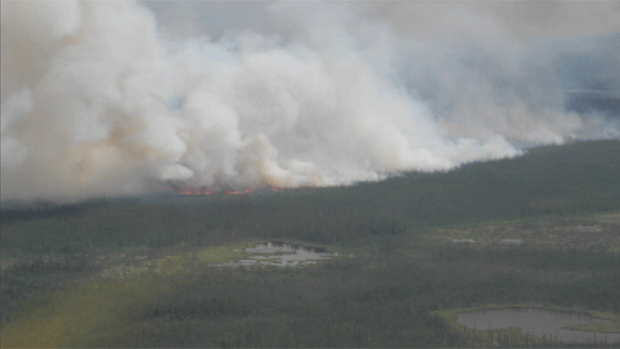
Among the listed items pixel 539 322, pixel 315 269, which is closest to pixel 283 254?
pixel 315 269

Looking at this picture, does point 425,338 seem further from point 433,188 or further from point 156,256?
point 433,188

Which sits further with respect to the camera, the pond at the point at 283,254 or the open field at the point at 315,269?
the pond at the point at 283,254

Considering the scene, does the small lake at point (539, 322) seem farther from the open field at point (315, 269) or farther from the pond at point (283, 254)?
the pond at point (283, 254)

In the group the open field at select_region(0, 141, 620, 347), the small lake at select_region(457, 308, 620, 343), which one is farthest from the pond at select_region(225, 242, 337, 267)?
the small lake at select_region(457, 308, 620, 343)

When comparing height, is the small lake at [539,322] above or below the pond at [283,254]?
below

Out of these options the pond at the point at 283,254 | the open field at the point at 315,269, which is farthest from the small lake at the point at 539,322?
the pond at the point at 283,254
